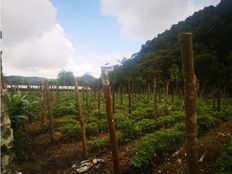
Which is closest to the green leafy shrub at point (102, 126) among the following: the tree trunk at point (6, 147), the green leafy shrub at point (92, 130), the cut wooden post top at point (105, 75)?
the green leafy shrub at point (92, 130)

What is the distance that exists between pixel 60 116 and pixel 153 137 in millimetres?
10630

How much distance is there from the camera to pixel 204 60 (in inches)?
1748

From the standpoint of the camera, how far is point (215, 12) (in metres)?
62.9

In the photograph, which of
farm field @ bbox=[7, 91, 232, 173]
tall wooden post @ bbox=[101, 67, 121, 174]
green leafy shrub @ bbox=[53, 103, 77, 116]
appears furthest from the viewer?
green leafy shrub @ bbox=[53, 103, 77, 116]

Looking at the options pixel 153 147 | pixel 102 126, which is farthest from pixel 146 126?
pixel 153 147

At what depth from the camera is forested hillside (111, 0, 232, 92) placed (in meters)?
44.6

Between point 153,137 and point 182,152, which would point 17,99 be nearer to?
point 153,137

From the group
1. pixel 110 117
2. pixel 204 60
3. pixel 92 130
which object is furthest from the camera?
pixel 204 60

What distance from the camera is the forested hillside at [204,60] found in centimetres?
4462

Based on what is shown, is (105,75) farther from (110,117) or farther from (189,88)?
(189,88)

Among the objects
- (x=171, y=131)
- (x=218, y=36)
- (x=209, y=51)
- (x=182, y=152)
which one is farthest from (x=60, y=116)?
(x=218, y=36)

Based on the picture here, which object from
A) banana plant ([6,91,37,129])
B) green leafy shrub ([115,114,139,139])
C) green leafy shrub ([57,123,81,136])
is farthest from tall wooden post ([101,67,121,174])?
green leafy shrub ([57,123,81,136])

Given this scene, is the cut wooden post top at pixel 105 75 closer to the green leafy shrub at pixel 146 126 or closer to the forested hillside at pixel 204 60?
the green leafy shrub at pixel 146 126

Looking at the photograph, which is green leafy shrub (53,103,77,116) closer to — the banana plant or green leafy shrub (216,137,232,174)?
the banana plant
